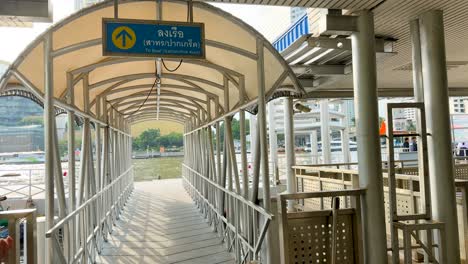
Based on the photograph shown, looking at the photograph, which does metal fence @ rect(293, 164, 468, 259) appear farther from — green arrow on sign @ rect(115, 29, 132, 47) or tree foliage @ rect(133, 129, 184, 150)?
tree foliage @ rect(133, 129, 184, 150)

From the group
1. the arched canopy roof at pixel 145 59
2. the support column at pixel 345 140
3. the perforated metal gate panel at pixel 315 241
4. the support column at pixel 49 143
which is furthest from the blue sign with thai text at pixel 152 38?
the support column at pixel 345 140

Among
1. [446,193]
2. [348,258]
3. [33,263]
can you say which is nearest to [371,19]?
[446,193]

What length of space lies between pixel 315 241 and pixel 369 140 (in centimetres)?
128

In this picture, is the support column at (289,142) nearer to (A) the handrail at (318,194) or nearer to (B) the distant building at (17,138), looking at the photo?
(B) the distant building at (17,138)

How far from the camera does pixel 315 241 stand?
3842 mm

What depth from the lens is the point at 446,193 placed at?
14.0 ft

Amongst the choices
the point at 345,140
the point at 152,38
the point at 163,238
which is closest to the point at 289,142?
the point at 163,238

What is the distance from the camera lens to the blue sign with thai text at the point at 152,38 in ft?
10.6

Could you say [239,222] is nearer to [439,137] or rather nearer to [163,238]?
[163,238]

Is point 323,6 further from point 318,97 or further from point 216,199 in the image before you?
point 318,97

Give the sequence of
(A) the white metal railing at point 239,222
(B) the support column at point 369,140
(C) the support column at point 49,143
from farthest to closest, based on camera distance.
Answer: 1. (A) the white metal railing at point 239,222
2. (B) the support column at point 369,140
3. (C) the support column at point 49,143

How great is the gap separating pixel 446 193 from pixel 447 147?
53 centimetres

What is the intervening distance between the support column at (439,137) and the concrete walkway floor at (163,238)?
2.85m

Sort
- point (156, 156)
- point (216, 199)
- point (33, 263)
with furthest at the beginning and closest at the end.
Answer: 1. point (156, 156)
2. point (216, 199)
3. point (33, 263)
